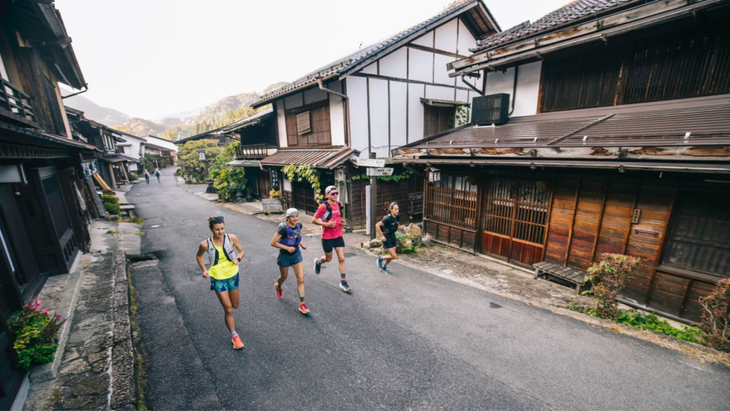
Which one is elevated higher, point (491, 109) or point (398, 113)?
point (398, 113)

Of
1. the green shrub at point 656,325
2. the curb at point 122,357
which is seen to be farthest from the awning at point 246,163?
the green shrub at point 656,325

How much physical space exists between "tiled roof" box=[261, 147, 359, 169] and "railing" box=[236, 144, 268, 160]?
2598mm

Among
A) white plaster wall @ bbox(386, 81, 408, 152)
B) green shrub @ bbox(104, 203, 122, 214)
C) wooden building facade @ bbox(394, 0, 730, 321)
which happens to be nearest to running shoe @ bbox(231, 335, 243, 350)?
wooden building facade @ bbox(394, 0, 730, 321)

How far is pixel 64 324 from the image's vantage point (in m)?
4.86

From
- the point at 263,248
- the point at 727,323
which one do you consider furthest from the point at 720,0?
the point at 263,248

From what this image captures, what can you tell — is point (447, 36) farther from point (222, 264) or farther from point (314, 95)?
point (222, 264)

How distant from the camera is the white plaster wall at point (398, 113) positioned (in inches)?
502

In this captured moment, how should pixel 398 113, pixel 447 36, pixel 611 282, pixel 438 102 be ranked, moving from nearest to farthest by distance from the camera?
1. pixel 611 282
2. pixel 398 113
3. pixel 438 102
4. pixel 447 36

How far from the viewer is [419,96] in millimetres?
13477

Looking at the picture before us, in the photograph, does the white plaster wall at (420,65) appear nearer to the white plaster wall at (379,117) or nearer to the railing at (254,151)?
the white plaster wall at (379,117)

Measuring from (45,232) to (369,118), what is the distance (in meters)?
10.6

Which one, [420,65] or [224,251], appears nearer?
[224,251]

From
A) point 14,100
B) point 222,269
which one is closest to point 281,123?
point 14,100

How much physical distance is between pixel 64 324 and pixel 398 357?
5.76 meters
